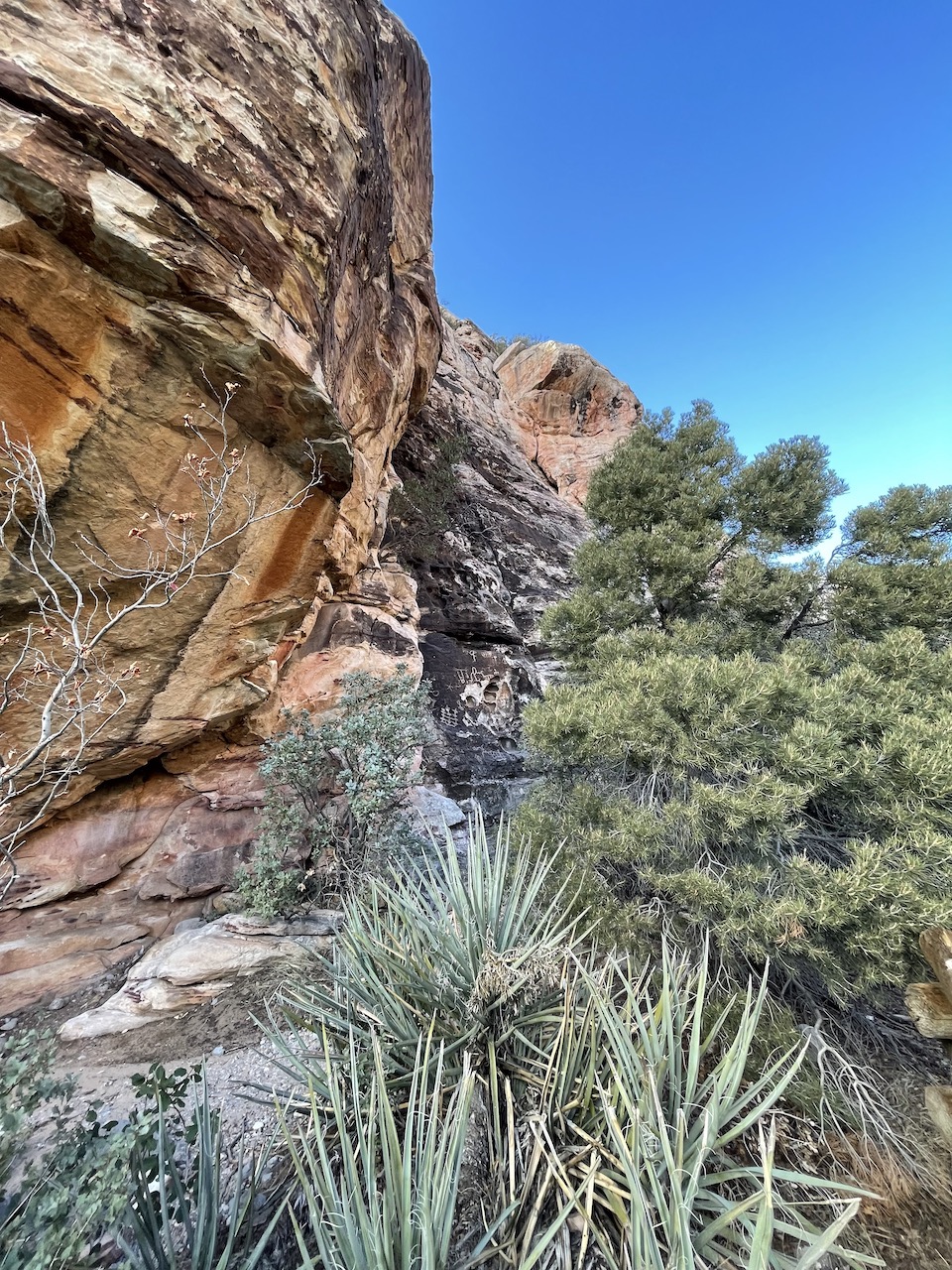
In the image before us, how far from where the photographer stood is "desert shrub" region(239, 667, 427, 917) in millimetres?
3711

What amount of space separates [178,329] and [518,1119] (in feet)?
13.7

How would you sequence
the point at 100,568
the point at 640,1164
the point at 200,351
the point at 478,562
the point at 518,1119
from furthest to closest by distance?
the point at 478,562 < the point at 100,568 < the point at 200,351 < the point at 518,1119 < the point at 640,1164

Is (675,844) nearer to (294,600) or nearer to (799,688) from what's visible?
(799,688)

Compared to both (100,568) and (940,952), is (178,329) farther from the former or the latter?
(940,952)

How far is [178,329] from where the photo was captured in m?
2.51

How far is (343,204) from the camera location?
3.24m

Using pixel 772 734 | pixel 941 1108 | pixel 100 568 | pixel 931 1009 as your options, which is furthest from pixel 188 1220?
pixel 772 734

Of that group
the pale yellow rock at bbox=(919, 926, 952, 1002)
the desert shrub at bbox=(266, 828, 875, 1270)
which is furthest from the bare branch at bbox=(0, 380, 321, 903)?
the pale yellow rock at bbox=(919, 926, 952, 1002)

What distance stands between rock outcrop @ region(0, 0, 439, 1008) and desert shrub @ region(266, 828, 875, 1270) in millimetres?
2386

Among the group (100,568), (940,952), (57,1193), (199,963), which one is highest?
(100,568)

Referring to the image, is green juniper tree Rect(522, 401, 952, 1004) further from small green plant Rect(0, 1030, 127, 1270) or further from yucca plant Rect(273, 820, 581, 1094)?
small green plant Rect(0, 1030, 127, 1270)

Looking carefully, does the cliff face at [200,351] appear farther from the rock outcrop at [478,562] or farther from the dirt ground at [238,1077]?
the dirt ground at [238,1077]

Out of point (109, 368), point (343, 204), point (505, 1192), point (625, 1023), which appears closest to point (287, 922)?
point (505, 1192)

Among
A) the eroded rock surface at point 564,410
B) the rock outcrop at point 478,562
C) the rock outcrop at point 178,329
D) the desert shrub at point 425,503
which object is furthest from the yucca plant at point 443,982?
the eroded rock surface at point 564,410
